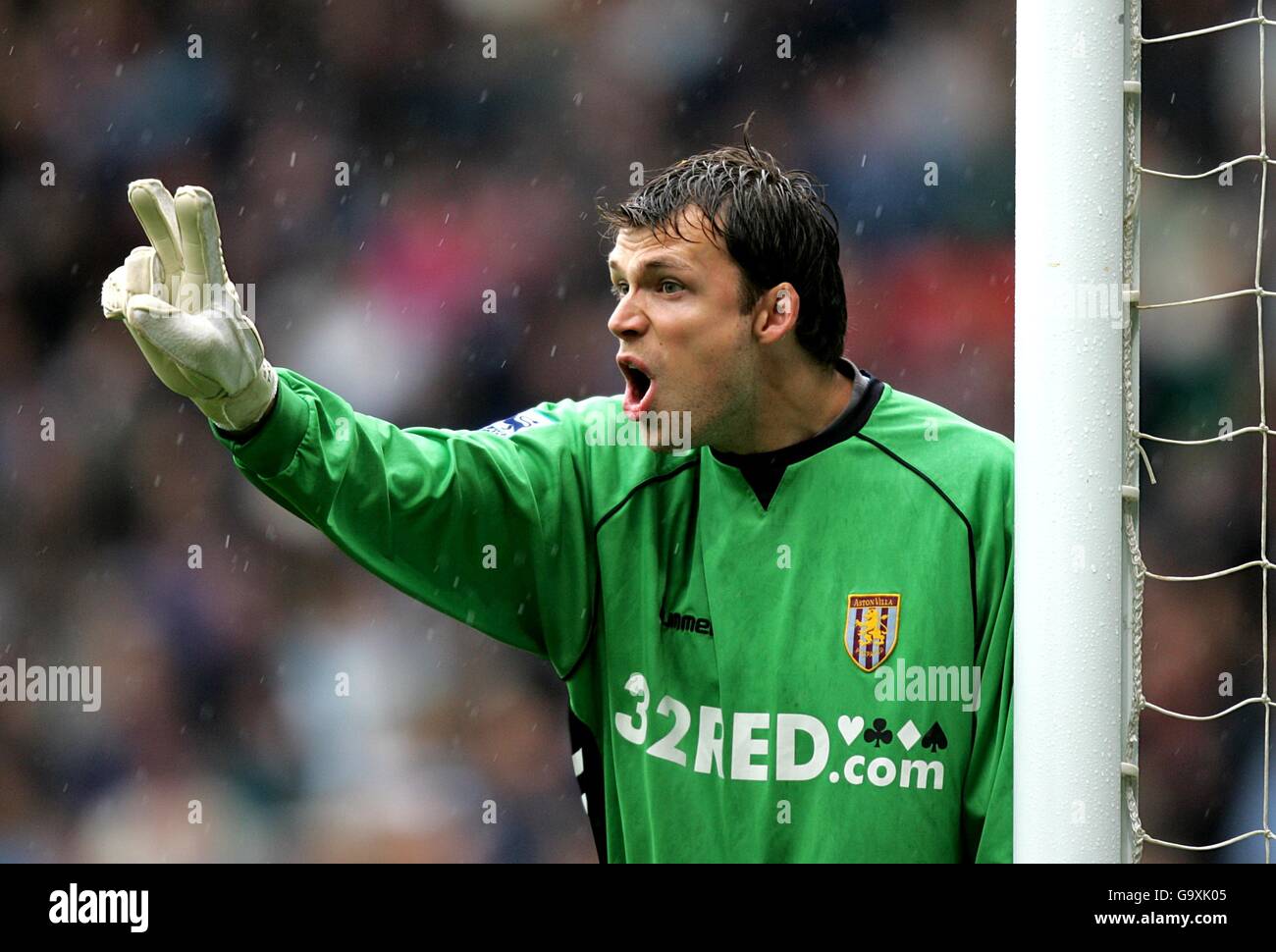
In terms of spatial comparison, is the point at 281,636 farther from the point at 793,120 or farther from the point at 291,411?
the point at 291,411

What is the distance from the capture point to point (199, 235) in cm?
229

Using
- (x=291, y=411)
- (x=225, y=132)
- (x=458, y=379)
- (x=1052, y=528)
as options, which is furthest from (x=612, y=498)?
(x=225, y=132)

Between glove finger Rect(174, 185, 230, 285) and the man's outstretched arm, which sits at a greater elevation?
glove finger Rect(174, 185, 230, 285)

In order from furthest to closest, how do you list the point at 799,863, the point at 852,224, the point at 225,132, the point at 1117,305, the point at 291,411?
1. the point at 225,132
2. the point at 852,224
3. the point at 799,863
4. the point at 291,411
5. the point at 1117,305

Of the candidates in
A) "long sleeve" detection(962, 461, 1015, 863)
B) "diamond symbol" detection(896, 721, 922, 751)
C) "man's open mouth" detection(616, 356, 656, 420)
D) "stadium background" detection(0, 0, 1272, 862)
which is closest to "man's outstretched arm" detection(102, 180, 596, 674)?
"man's open mouth" detection(616, 356, 656, 420)

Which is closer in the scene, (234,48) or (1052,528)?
(1052,528)

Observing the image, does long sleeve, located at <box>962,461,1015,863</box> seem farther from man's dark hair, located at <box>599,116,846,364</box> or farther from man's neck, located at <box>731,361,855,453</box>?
→ man's dark hair, located at <box>599,116,846,364</box>

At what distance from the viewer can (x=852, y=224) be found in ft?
17.2

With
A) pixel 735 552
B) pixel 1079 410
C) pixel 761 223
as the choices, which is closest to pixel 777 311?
pixel 761 223

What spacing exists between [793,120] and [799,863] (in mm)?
3290

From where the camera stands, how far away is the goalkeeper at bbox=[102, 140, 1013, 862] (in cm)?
259

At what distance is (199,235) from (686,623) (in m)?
0.98

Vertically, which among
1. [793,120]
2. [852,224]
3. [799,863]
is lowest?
[799,863]

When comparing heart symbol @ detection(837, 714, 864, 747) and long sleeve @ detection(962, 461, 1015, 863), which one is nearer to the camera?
long sleeve @ detection(962, 461, 1015, 863)
